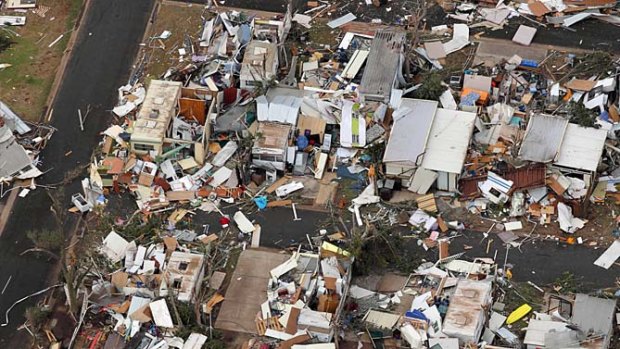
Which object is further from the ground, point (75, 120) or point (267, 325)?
point (75, 120)

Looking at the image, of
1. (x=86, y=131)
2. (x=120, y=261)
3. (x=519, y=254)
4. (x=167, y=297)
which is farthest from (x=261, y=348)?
(x=86, y=131)

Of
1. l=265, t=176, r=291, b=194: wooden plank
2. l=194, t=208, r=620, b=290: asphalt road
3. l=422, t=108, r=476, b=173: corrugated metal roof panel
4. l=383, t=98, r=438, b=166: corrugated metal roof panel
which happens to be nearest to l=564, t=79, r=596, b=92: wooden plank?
l=422, t=108, r=476, b=173: corrugated metal roof panel

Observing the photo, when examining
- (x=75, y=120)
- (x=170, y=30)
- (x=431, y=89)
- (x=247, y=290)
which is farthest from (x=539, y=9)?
(x=75, y=120)

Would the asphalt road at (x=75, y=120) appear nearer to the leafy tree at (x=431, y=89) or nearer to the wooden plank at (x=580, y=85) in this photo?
the leafy tree at (x=431, y=89)

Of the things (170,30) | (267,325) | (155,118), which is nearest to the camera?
(267,325)

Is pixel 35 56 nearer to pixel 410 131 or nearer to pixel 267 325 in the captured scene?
pixel 410 131
